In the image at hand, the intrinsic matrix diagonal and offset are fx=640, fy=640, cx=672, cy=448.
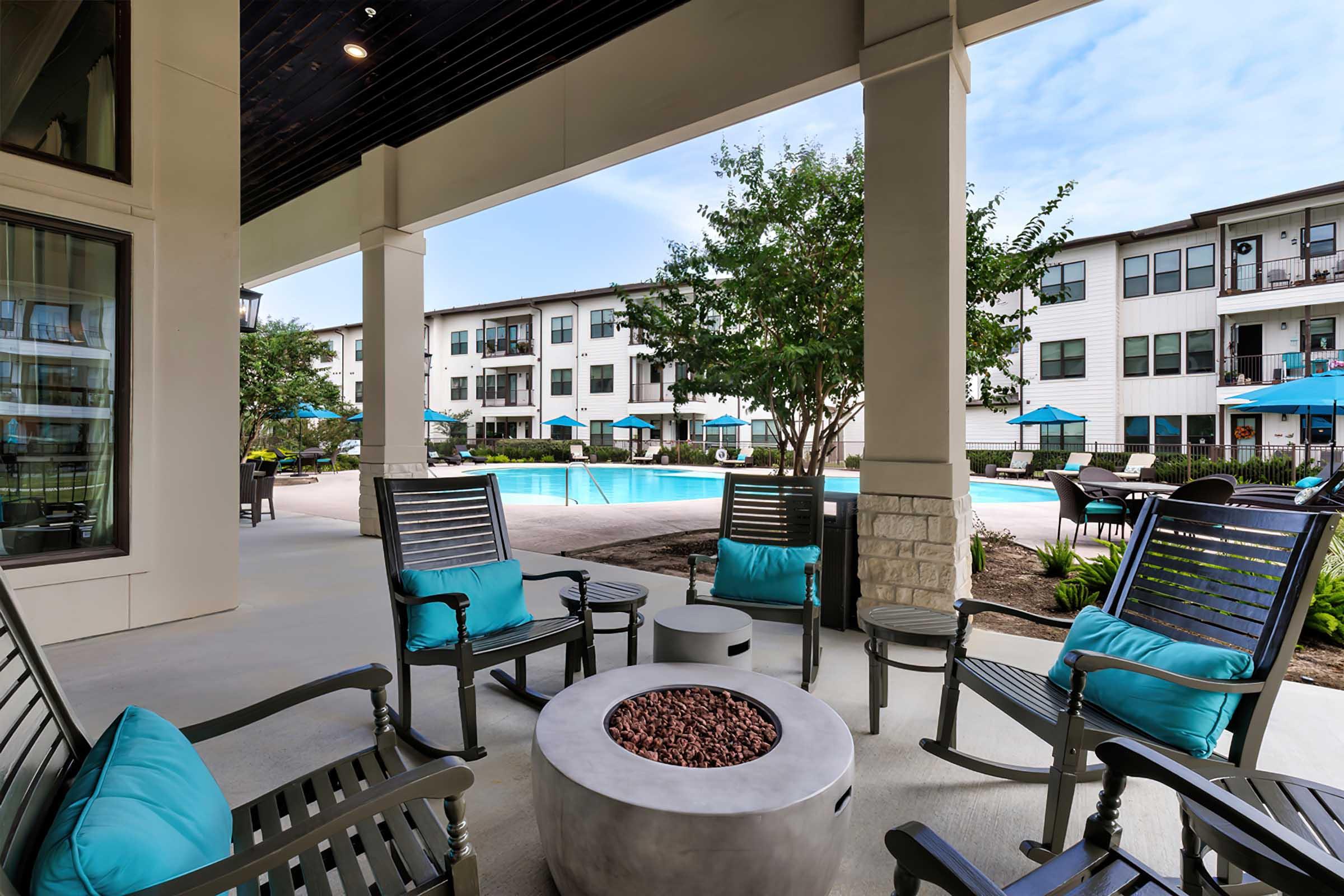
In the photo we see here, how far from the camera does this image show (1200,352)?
1711 centimetres

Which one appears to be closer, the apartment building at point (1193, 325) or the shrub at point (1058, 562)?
the shrub at point (1058, 562)

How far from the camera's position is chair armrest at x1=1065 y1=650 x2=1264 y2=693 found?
1.79 meters

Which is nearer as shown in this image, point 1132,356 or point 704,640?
point 704,640

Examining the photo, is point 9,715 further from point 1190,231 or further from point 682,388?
point 1190,231

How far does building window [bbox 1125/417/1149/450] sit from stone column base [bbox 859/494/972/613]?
17672mm

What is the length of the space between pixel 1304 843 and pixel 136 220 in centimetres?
609

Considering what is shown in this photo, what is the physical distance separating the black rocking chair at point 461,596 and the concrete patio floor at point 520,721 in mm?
147

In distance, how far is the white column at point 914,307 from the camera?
391 cm

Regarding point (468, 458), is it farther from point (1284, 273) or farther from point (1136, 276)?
point (1284, 273)

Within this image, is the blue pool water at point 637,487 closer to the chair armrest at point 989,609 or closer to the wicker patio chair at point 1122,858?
the chair armrest at point 989,609

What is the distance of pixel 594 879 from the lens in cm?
156

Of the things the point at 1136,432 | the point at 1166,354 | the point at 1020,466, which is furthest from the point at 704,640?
the point at 1166,354

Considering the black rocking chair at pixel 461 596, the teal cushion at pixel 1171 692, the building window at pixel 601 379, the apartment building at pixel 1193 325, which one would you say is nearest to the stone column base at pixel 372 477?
the black rocking chair at pixel 461 596

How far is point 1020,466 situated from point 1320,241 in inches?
334
